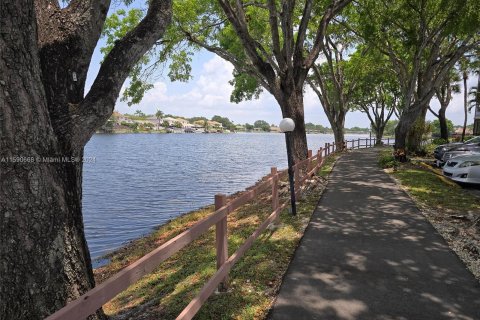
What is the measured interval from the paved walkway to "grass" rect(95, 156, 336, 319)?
0.86 feet

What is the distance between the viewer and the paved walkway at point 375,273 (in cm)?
456

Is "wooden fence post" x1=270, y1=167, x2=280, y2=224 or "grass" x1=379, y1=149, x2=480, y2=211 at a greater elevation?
"wooden fence post" x1=270, y1=167, x2=280, y2=224

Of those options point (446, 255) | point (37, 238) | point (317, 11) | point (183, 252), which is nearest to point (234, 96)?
point (317, 11)

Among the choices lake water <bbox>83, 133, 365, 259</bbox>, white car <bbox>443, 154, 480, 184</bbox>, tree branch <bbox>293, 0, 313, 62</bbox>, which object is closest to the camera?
white car <bbox>443, 154, 480, 184</bbox>

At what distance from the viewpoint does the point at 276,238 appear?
24.6 feet

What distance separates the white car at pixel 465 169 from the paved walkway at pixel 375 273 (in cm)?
400

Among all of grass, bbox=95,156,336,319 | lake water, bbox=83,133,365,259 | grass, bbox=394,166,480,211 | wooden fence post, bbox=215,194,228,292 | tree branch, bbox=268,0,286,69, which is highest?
tree branch, bbox=268,0,286,69

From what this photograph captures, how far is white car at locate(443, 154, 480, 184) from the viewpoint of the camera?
12.0 m

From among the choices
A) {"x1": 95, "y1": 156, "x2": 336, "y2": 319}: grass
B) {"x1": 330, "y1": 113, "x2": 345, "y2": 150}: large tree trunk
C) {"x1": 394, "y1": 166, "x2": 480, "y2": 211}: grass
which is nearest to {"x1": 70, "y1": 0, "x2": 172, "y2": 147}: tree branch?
{"x1": 95, "y1": 156, "x2": 336, "y2": 319}: grass

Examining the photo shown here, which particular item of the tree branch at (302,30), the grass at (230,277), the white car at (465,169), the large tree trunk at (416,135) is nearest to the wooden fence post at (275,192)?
the grass at (230,277)

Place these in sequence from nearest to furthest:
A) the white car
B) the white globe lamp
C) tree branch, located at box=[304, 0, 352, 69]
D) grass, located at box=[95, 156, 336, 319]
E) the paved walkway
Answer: the paved walkway < grass, located at box=[95, 156, 336, 319] < the white globe lamp < the white car < tree branch, located at box=[304, 0, 352, 69]

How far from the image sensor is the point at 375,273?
5.65m

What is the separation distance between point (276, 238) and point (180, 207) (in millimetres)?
11115

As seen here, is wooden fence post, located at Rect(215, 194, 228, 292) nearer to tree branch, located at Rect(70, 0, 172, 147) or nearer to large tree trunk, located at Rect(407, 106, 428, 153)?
tree branch, located at Rect(70, 0, 172, 147)
